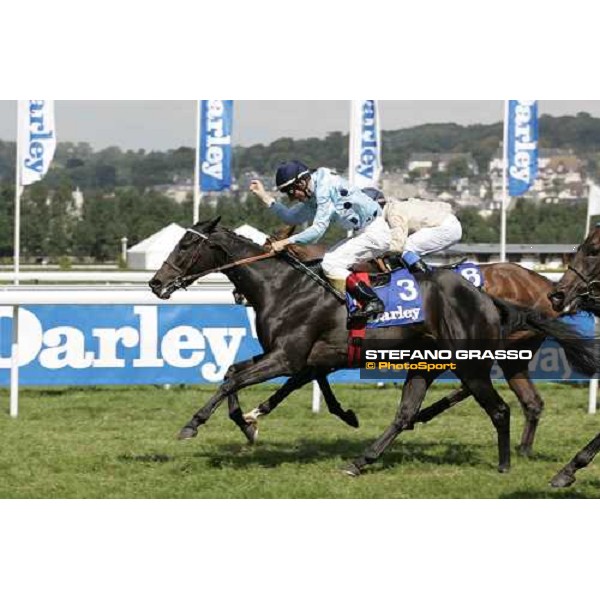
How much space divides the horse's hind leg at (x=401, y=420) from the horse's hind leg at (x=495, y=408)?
10.8 inches

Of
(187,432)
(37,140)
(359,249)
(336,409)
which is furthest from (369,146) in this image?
(187,432)

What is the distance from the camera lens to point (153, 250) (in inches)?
1494

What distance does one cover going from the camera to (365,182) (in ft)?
54.5

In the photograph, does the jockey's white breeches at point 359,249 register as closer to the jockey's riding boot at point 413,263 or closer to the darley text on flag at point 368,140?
the jockey's riding boot at point 413,263

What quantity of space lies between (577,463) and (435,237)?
1.70 m

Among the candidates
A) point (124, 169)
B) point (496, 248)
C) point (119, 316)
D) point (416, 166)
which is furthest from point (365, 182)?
point (124, 169)

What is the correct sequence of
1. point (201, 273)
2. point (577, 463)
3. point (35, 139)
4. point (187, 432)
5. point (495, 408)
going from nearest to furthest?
point (577, 463)
point (187, 432)
point (495, 408)
point (201, 273)
point (35, 139)

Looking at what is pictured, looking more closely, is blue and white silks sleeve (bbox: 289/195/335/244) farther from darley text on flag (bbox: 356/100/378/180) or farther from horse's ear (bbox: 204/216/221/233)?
darley text on flag (bbox: 356/100/378/180)

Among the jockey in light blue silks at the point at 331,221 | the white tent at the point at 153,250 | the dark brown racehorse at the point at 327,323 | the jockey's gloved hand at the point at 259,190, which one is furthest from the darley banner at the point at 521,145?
the white tent at the point at 153,250

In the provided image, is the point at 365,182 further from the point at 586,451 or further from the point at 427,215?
the point at 586,451

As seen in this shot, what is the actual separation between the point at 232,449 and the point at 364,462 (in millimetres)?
1227

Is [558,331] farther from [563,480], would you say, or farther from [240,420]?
[240,420]

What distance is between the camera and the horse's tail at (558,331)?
6.56 m

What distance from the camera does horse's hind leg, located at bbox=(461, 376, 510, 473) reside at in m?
6.66
